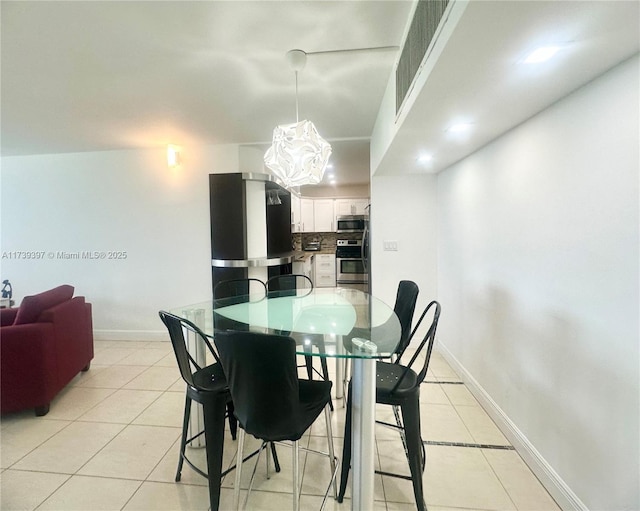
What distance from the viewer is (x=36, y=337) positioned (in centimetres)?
219

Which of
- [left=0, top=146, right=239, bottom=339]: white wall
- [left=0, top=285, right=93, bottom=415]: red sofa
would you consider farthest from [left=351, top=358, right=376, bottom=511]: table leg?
[left=0, top=146, right=239, bottom=339]: white wall

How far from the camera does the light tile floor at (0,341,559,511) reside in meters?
1.49

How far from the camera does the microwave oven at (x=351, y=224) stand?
6031mm

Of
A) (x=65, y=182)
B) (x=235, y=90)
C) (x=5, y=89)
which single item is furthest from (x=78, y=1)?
(x=65, y=182)

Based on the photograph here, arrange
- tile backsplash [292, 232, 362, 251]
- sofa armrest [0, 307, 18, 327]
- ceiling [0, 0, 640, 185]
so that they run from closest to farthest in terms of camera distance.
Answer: ceiling [0, 0, 640, 185] < sofa armrest [0, 307, 18, 327] < tile backsplash [292, 232, 362, 251]

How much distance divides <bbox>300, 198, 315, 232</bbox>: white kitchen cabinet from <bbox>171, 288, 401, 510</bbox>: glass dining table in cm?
348

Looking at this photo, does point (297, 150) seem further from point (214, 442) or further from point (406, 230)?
point (406, 230)

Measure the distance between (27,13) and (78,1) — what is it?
0.32 meters

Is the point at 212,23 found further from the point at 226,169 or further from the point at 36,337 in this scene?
the point at 36,337

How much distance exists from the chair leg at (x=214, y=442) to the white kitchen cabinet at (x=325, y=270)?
4815 millimetres

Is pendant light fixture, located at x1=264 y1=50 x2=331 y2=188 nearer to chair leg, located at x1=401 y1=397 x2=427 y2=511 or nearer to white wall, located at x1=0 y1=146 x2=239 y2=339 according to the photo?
chair leg, located at x1=401 y1=397 x2=427 y2=511

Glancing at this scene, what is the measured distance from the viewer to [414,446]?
4.39 ft

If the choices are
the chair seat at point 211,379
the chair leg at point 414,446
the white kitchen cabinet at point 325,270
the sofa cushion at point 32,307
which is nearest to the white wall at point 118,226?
the sofa cushion at point 32,307

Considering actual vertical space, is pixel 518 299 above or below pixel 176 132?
below
